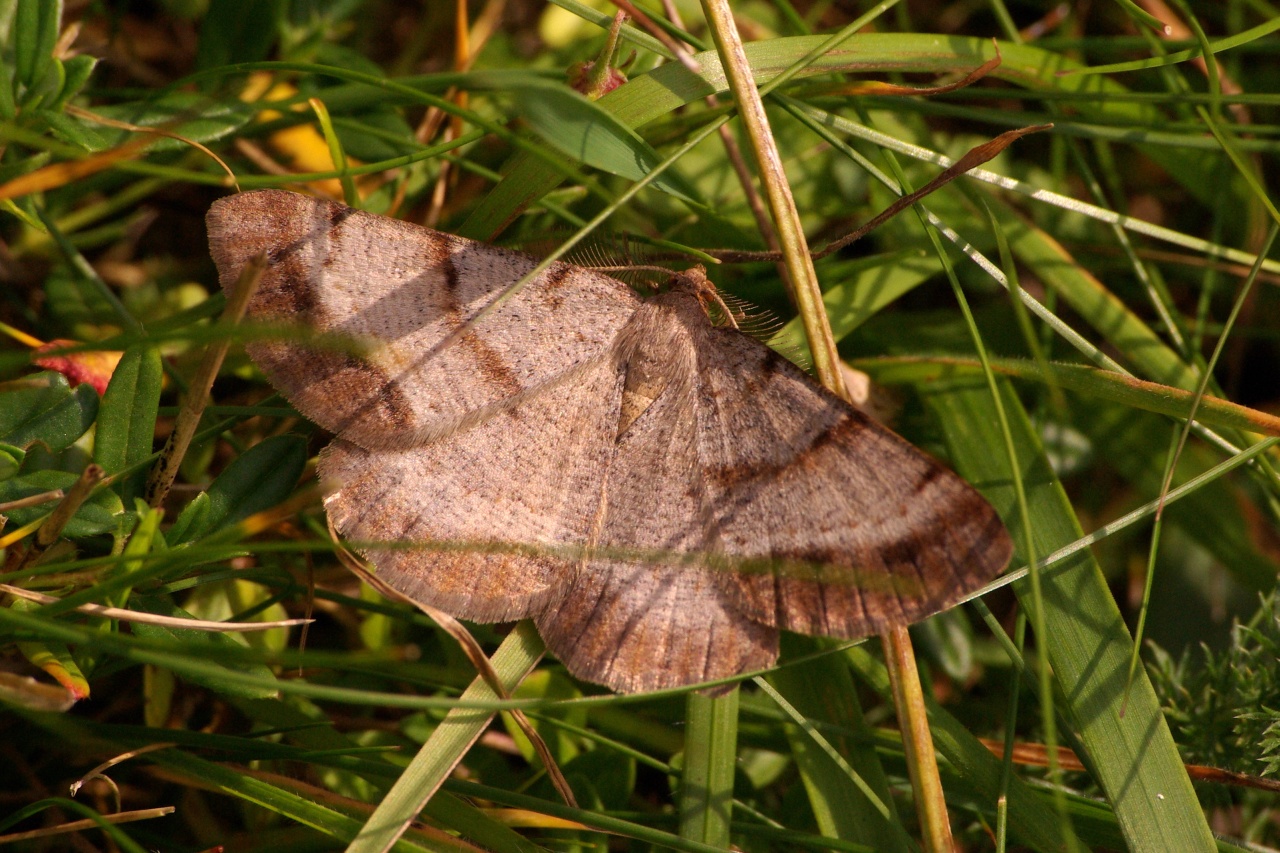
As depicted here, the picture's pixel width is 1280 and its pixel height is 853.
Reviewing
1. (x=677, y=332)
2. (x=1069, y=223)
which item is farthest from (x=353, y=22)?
(x=1069, y=223)

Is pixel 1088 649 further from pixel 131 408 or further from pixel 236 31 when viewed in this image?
pixel 236 31

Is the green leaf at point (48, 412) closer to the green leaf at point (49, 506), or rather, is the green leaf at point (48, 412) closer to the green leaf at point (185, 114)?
the green leaf at point (49, 506)

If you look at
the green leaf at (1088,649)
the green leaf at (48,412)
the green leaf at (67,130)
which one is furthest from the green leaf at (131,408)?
the green leaf at (1088,649)

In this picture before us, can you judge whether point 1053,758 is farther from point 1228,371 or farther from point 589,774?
point 1228,371

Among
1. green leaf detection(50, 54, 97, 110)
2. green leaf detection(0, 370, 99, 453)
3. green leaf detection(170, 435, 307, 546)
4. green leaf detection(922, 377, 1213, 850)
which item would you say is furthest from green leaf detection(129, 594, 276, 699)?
green leaf detection(922, 377, 1213, 850)

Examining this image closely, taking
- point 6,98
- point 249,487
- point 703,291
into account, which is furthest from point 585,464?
point 6,98
